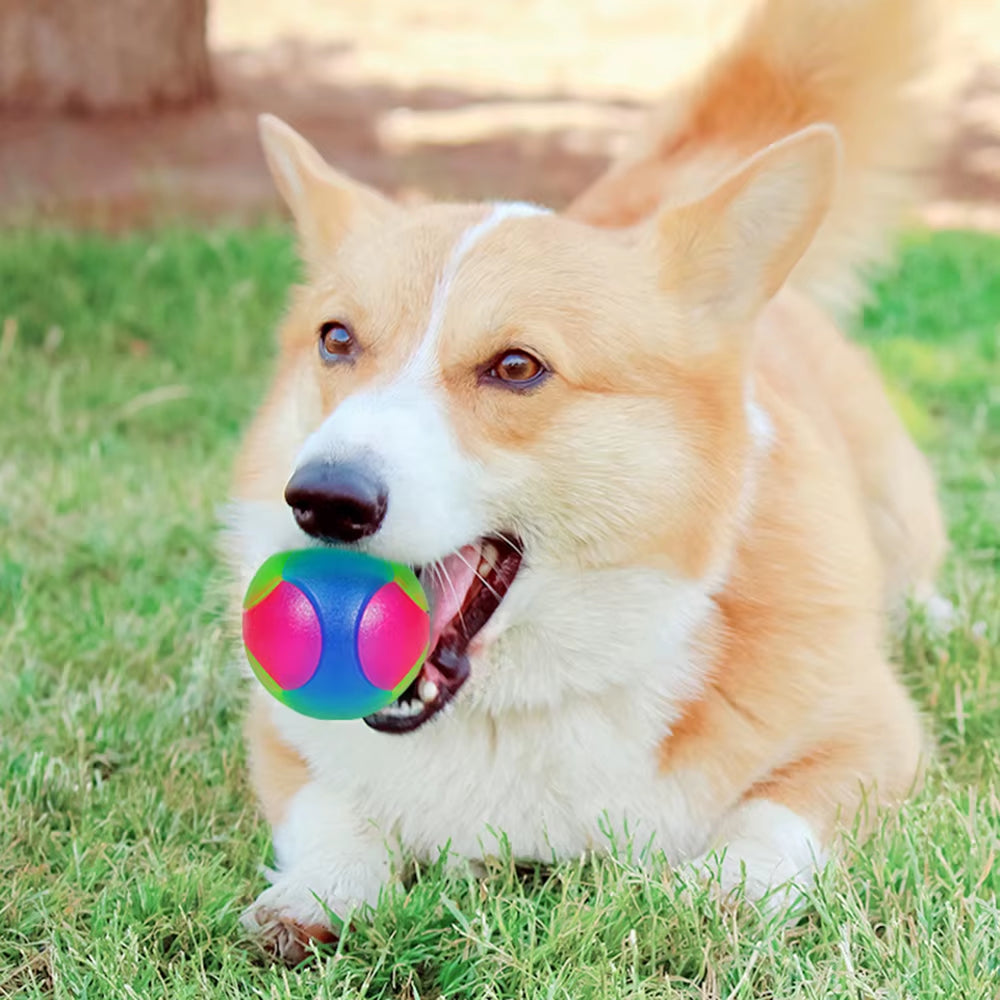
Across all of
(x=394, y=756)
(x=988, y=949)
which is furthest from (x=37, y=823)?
(x=988, y=949)

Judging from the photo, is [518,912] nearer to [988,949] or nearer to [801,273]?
[988,949]

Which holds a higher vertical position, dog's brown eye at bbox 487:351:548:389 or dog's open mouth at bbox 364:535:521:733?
dog's brown eye at bbox 487:351:548:389

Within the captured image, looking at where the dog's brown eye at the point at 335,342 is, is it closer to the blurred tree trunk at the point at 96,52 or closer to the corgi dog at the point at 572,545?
the corgi dog at the point at 572,545

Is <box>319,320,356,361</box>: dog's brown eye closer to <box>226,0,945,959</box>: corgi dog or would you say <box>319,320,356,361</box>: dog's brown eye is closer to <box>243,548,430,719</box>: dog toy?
<box>226,0,945,959</box>: corgi dog

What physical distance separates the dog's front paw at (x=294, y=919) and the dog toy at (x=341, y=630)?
12.2 inches

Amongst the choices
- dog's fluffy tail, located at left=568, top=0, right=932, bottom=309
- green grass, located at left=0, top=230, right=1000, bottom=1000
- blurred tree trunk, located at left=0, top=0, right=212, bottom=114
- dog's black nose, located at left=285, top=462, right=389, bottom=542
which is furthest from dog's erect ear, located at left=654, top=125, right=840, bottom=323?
blurred tree trunk, located at left=0, top=0, right=212, bottom=114

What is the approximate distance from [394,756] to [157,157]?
5700 mm

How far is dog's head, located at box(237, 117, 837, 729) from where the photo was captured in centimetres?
232

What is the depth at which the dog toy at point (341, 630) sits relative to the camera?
2219mm

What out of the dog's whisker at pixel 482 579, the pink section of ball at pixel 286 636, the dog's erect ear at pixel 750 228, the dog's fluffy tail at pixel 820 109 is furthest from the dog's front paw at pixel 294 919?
the dog's fluffy tail at pixel 820 109

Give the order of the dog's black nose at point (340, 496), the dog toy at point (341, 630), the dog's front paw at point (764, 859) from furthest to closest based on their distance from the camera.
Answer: the dog's front paw at point (764, 859) → the dog toy at point (341, 630) → the dog's black nose at point (340, 496)

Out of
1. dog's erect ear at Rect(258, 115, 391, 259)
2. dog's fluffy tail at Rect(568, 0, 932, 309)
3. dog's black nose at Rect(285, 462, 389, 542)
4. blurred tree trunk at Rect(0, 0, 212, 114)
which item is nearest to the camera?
dog's black nose at Rect(285, 462, 389, 542)

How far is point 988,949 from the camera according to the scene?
2197mm

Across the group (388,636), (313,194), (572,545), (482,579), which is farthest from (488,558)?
(313,194)
